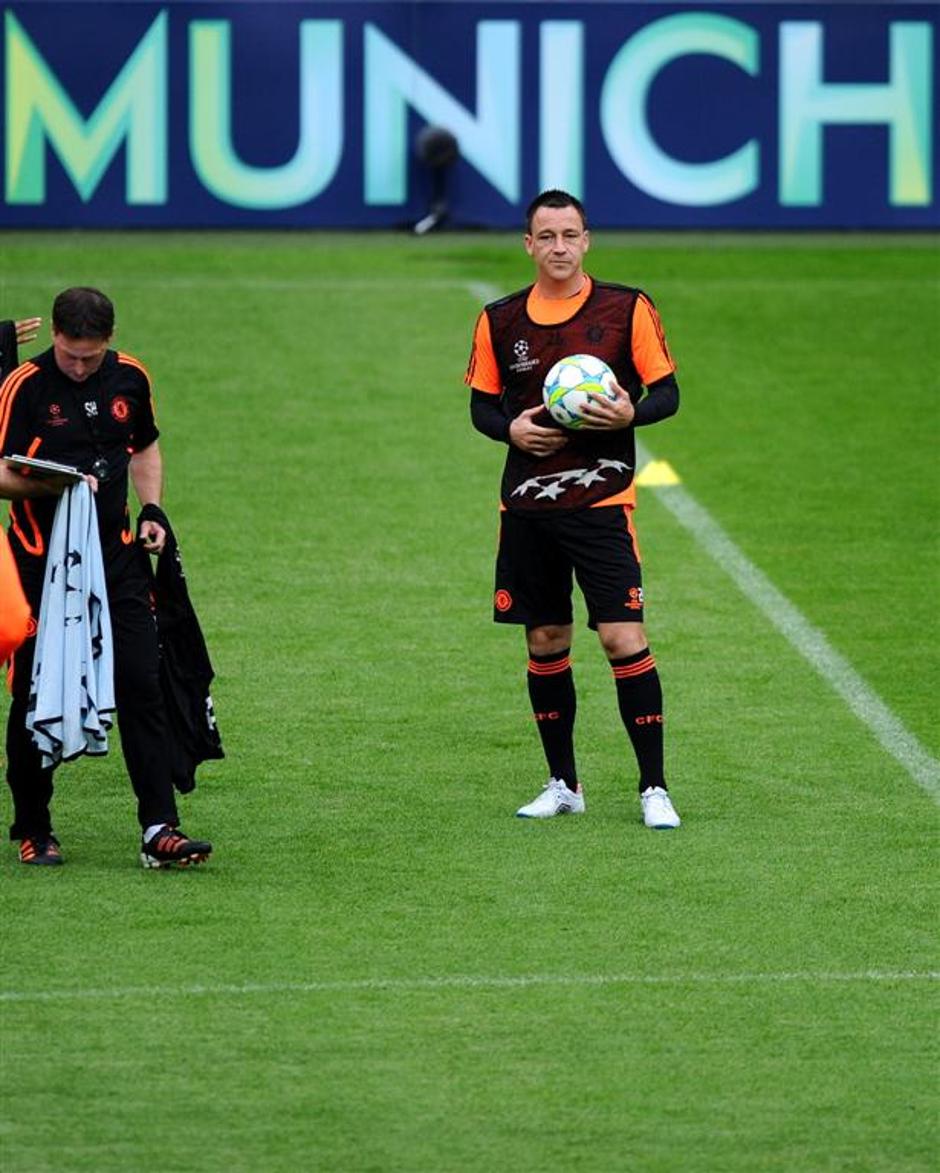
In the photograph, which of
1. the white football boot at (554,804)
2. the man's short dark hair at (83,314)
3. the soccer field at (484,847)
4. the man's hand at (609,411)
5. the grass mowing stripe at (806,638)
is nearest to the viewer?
the soccer field at (484,847)

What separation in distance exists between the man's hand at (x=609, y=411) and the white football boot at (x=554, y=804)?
50.3 inches

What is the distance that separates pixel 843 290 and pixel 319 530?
25.6ft

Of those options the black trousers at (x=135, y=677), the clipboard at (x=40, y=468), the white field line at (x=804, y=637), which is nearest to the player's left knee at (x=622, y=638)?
the white field line at (x=804, y=637)

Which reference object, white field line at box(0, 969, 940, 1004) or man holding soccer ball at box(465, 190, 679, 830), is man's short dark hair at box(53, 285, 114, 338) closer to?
man holding soccer ball at box(465, 190, 679, 830)

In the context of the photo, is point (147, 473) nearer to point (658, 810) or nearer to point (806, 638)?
point (658, 810)

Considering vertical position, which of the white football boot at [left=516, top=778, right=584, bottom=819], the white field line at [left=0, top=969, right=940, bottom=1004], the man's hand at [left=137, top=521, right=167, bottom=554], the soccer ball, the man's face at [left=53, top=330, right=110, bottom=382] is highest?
the man's face at [left=53, top=330, right=110, bottom=382]

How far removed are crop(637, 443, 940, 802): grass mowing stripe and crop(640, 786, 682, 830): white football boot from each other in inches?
39.8

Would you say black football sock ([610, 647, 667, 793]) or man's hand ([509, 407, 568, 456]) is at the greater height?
man's hand ([509, 407, 568, 456])

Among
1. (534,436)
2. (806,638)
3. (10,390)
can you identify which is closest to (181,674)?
(10,390)

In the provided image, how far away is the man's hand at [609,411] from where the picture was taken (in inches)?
309

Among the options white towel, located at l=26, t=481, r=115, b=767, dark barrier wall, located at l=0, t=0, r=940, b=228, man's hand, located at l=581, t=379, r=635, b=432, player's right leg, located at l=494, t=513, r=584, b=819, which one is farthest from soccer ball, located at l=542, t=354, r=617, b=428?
dark barrier wall, located at l=0, t=0, r=940, b=228

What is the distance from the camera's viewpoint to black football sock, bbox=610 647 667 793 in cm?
825

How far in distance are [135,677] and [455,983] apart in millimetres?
1568

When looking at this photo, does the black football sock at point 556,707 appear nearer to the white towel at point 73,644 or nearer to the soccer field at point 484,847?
the soccer field at point 484,847
